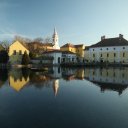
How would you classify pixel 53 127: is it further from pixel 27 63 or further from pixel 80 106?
pixel 27 63

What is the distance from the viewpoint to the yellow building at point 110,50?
220 feet

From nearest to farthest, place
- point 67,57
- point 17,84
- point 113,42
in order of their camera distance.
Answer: point 17,84
point 67,57
point 113,42

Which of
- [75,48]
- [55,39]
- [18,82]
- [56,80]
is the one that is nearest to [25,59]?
[56,80]

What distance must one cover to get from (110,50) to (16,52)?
108 ft

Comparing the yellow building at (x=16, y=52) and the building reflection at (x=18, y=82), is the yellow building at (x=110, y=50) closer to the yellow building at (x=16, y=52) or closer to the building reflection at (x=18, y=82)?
the yellow building at (x=16, y=52)

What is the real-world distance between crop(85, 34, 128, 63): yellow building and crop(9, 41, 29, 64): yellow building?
25.2m

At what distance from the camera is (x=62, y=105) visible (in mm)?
10195

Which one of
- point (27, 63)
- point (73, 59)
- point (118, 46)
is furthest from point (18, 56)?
point (118, 46)

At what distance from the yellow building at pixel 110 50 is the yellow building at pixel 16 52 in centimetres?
2524

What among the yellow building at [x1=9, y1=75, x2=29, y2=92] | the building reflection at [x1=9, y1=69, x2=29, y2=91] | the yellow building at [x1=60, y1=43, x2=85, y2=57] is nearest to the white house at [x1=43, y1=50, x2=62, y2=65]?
the yellow building at [x1=60, y1=43, x2=85, y2=57]

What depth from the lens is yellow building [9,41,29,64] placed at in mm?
53312

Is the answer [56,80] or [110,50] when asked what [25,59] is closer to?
[110,50]

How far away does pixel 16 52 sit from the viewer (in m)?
53.8

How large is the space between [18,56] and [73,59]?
21.1 meters
